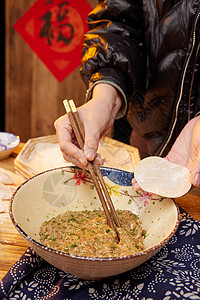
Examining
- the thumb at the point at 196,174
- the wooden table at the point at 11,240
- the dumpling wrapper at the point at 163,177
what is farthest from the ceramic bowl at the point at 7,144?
the thumb at the point at 196,174

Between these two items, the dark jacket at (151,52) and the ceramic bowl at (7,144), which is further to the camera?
the ceramic bowl at (7,144)

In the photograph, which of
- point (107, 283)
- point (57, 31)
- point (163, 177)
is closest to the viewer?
point (107, 283)

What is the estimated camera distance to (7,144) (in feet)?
6.01

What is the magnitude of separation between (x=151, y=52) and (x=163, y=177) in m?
0.76

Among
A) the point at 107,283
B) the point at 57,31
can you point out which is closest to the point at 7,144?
the point at 107,283

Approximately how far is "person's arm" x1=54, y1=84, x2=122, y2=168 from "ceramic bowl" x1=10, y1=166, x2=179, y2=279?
11 centimetres

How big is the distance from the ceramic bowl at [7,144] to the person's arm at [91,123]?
0.53 m

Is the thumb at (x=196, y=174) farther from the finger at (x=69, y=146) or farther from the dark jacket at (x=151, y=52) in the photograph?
the dark jacket at (x=151, y=52)

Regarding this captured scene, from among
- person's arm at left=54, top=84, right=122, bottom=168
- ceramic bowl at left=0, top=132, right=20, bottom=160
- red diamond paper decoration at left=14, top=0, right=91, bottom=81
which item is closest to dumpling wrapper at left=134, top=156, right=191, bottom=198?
person's arm at left=54, top=84, right=122, bottom=168

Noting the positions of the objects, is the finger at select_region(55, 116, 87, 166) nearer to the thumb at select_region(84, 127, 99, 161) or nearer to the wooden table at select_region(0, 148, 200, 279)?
the thumb at select_region(84, 127, 99, 161)

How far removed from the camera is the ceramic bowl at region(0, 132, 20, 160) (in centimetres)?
175

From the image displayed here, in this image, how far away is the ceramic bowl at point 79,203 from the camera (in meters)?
1.07

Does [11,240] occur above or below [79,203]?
above

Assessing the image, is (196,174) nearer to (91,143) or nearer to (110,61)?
(91,143)
